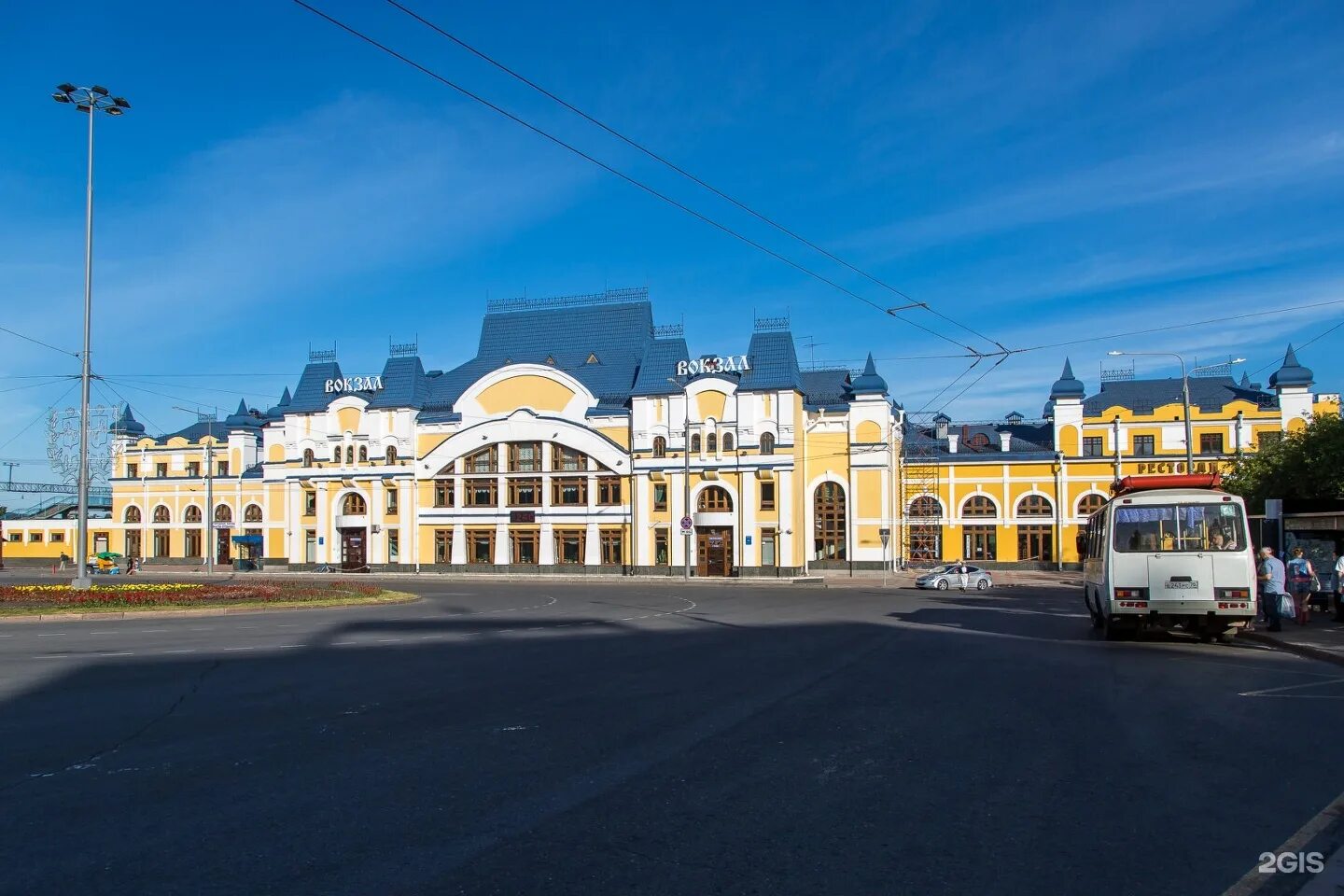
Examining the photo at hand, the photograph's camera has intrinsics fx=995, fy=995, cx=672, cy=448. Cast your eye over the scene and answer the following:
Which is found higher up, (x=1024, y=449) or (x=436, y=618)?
(x=1024, y=449)

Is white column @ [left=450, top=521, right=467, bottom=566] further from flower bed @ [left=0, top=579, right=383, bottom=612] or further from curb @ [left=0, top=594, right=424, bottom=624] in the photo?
curb @ [left=0, top=594, right=424, bottom=624]

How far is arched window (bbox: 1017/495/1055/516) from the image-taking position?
2376 inches

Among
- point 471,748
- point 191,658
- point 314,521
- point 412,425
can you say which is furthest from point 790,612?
point 314,521

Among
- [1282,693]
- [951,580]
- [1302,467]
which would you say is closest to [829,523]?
[951,580]

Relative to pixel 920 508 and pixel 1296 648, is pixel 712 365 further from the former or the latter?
pixel 1296 648

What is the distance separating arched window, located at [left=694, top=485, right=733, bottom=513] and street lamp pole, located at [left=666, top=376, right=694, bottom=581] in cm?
110

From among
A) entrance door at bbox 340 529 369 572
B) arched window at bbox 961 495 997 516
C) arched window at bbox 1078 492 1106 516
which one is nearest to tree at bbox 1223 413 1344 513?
arched window at bbox 1078 492 1106 516

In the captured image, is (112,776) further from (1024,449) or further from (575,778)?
(1024,449)

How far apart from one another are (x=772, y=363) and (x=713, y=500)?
27.4 feet

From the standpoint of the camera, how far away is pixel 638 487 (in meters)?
56.9

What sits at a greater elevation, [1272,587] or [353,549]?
[1272,587]

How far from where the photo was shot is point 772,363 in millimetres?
55219

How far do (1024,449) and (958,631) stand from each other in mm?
46215

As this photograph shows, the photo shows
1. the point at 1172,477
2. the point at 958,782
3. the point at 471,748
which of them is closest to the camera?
the point at 958,782
